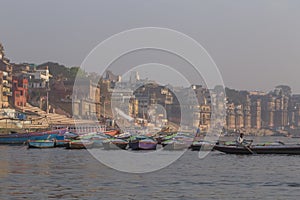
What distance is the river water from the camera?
35.6m

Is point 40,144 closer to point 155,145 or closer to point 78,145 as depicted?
point 78,145

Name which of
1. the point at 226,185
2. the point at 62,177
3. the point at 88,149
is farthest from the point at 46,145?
the point at 226,185

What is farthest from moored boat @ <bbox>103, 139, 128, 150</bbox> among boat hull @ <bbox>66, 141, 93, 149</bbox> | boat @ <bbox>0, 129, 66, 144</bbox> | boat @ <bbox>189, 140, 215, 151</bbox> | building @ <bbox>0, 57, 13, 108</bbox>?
building @ <bbox>0, 57, 13, 108</bbox>

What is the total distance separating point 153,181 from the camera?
4222 centimetres

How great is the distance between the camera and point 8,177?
43.7m

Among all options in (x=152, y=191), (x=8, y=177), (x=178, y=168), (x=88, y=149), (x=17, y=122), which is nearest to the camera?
(x=152, y=191)

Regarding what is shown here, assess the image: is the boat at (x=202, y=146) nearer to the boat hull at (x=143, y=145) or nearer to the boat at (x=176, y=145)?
the boat at (x=176, y=145)

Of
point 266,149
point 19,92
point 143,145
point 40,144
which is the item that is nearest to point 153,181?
point 266,149

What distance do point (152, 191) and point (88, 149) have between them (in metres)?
A: 47.9

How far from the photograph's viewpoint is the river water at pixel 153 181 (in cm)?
3556

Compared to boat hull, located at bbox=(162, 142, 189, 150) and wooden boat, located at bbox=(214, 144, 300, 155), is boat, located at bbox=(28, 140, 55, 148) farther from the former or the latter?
wooden boat, located at bbox=(214, 144, 300, 155)

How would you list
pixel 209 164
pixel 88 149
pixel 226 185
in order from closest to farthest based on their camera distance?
pixel 226 185 < pixel 209 164 < pixel 88 149

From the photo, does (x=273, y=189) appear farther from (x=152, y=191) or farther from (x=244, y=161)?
(x=244, y=161)

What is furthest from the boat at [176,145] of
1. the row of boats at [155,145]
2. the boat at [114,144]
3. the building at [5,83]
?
the building at [5,83]
